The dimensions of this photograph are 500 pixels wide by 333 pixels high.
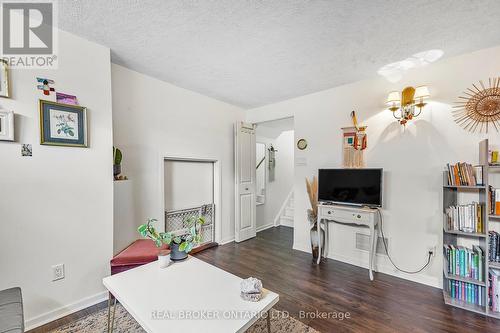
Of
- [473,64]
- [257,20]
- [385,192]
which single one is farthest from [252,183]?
[473,64]

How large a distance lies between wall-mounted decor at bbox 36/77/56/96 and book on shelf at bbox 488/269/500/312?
4.22m

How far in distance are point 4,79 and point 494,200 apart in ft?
13.9

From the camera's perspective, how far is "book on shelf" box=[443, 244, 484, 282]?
193 cm

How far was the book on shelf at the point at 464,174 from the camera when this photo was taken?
199cm

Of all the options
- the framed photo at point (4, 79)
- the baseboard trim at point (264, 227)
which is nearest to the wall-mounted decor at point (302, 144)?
the baseboard trim at point (264, 227)

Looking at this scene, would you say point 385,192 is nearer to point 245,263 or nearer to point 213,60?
point 245,263

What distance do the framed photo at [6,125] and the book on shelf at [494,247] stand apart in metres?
4.10

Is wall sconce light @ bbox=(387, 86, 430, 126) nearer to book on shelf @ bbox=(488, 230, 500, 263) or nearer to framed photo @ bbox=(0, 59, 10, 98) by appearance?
book on shelf @ bbox=(488, 230, 500, 263)

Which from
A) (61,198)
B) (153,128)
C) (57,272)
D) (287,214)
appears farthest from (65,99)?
(287,214)

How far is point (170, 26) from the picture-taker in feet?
5.85

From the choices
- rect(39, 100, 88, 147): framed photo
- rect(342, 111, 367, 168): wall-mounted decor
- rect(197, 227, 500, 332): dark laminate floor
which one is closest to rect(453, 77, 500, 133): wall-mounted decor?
rect(342, 111, 367, 168): wall-mounted decor

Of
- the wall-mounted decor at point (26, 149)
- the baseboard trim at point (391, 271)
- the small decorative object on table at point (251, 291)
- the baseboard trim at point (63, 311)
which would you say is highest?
the wall-mounted decor at point (26, 149)

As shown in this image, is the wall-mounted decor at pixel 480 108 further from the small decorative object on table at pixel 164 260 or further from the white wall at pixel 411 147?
the small decorative object on table at pixel 164 260

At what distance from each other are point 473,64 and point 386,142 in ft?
3.53
